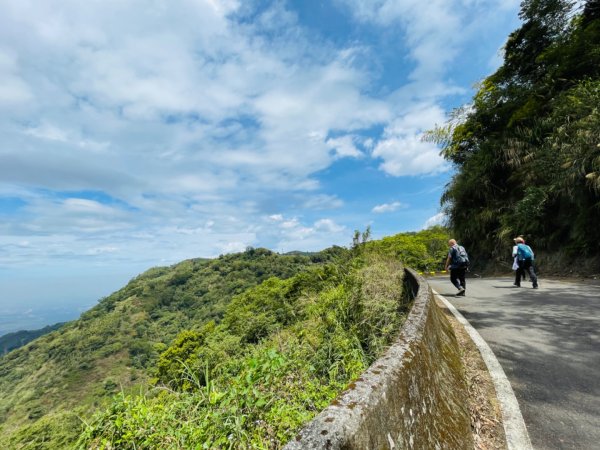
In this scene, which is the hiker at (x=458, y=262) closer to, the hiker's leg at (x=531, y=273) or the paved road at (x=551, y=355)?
the paved road at (x=551, y=355)

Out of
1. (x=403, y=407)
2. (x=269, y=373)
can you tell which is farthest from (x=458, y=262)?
(x=403, y=407)

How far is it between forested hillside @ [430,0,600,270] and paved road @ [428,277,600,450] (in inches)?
214

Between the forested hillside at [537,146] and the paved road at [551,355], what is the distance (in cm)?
543

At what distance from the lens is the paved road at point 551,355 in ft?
9.23

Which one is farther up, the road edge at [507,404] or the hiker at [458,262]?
the hiker at [458,262]

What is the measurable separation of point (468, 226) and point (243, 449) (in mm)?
20243

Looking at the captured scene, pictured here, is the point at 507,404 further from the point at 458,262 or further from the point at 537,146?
the point at 537,146

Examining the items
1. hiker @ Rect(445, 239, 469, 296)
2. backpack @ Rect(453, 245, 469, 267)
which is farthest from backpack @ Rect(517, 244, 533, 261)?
backpack @ Rect(453, 245, 469, 267)

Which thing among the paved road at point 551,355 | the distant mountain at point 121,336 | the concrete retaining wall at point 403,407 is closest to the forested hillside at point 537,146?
the paved road at point 551,355

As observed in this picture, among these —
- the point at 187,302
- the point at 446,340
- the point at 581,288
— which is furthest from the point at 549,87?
the point at 187,302

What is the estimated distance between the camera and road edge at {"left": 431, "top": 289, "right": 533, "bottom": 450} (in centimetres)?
265

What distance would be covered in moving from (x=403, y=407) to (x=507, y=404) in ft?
7.14

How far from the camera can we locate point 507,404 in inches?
127

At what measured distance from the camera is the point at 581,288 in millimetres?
8867
